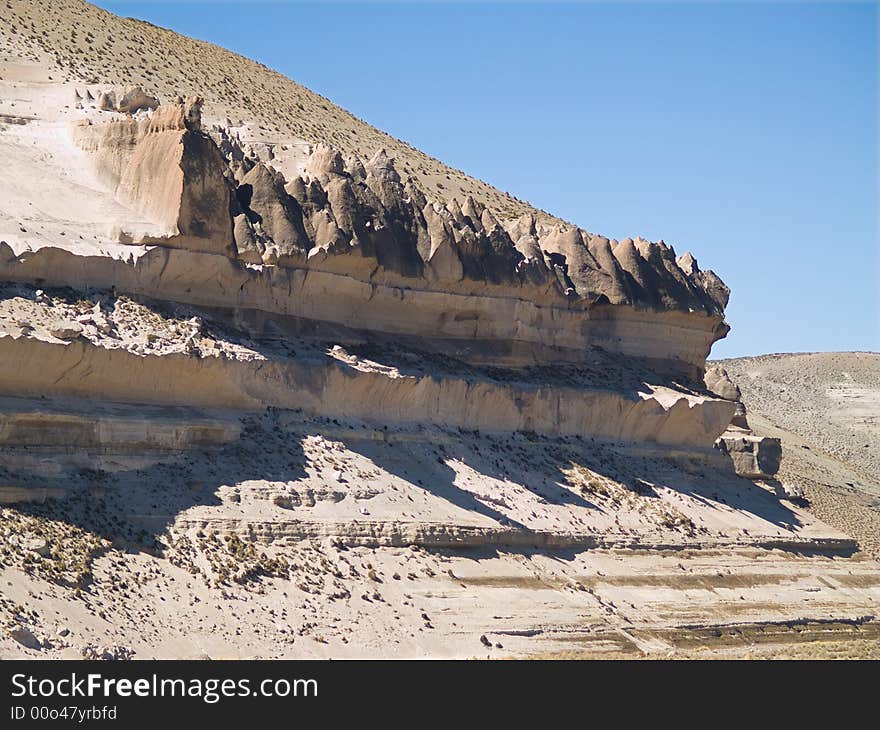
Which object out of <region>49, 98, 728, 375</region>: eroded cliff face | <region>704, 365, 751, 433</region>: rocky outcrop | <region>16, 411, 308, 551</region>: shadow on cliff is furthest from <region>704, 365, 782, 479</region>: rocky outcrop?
<region>16, 411, 308, 551</region>: shadow on cliff

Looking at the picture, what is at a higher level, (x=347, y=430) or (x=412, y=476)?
(x=347, y=430)

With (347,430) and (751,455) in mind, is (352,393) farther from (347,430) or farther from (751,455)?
(751,455)

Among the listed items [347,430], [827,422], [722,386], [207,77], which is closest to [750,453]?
[722,386]

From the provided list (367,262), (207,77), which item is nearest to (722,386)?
(367,262)

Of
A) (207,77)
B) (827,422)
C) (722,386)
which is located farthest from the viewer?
(827,422)

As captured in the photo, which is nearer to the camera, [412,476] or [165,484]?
[165,484]

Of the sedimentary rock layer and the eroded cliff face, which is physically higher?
the eroded cliff face

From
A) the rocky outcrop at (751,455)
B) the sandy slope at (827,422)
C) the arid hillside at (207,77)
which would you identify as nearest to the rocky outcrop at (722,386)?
the rocky outcrop at (751,455)

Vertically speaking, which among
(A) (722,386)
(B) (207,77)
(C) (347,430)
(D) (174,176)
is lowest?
(C) (347,430)

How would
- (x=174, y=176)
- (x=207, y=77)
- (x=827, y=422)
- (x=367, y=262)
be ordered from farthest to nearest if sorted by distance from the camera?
(x=827, y=422) → (x=207, y=77) → (x=367, y=262) → (x=174, y=176)

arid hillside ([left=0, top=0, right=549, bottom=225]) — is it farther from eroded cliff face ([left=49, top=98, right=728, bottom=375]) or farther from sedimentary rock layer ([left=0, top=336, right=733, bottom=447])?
sedimentary rock layer ([left=0, top=336, right=733, bottom=447])

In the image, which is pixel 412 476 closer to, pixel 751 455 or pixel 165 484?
pixel 165 484

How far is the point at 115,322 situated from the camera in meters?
34.2

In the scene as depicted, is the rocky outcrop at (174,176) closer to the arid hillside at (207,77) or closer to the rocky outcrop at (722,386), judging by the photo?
the arid hillside at (207,77)
